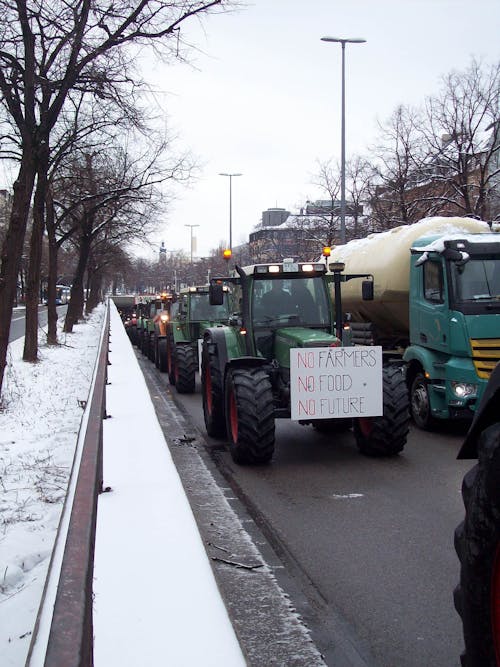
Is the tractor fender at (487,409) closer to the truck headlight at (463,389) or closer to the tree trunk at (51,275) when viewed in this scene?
the truck headlight at (463,389)

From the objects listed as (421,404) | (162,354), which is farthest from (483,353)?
(162,354)

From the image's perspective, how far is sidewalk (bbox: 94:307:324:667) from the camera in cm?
279

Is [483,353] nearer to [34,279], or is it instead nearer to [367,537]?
[367,537]

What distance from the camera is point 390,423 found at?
7.99 metres

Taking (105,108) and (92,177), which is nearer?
(105,108)

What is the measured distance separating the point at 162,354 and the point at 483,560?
1716 centimetres

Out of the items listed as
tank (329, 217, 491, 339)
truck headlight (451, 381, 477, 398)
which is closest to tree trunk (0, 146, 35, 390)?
tank (329, 217, 491, 339)

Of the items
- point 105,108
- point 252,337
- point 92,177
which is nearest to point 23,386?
point 105,108

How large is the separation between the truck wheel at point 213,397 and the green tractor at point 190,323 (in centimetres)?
451

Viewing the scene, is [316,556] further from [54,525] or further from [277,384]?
[277,384]

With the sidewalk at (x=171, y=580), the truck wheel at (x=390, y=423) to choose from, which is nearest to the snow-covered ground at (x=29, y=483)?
the sidewalk at (x=171, y=580)

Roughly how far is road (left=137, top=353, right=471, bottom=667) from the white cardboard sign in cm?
65

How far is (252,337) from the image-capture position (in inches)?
350

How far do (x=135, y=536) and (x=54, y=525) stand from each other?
1.97 m
